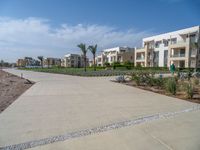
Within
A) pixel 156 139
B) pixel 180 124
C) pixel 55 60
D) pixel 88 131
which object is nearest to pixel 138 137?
pixel 156 139

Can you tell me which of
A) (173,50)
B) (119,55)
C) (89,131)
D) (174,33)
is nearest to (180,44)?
(173,50)

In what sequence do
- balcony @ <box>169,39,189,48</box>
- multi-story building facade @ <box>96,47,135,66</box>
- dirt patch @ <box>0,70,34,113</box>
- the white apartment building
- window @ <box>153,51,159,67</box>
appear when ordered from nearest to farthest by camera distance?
1. dirt patch @ <box>0,70,34,113</box>
2. the white apartment building
3. balcony @ <box>169,39,189,48</box>
4. window @ <box>153,51,159,67</box>
5. multi-story building facade @ <box>96,47,135,66</box>

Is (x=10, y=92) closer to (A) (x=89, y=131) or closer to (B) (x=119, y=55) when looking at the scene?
(A) (x=89, y=131)

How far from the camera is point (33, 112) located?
6.35 meters

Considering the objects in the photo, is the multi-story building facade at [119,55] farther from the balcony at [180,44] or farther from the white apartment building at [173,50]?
the balcony at [180,44]

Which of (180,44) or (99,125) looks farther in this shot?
(180,44)

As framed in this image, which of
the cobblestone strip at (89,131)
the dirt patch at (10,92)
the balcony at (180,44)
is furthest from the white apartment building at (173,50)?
the cobblestone strip at (89,131)

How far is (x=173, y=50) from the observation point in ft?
154

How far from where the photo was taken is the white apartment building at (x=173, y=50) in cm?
4135

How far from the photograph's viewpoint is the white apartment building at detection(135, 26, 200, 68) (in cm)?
4135

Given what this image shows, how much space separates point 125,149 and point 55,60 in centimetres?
15271

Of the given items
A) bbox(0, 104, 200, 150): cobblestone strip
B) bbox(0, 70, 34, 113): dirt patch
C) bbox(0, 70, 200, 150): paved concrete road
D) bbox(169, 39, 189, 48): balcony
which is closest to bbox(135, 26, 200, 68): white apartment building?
bbox(169, 39, 189, 48): balcony

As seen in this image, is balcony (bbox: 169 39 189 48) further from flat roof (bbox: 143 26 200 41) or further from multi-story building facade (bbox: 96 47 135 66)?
multi-story building facade (bbox: 96 47 135 66)

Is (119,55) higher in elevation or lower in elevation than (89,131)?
higher
